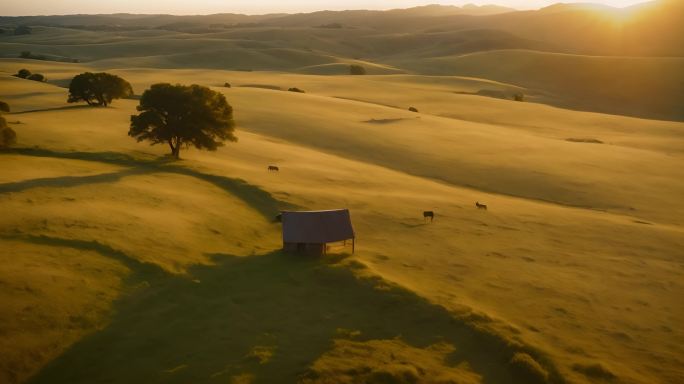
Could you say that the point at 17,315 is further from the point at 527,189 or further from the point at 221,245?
the point at 527,189

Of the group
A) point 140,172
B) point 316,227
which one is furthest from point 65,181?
point 316,227

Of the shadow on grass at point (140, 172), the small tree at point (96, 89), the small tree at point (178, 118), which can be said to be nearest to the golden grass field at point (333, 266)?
the shadow on grass at point (140, 172)

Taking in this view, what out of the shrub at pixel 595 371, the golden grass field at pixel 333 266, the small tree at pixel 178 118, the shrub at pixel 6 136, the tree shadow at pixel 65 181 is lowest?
the shrub at pixel 595 371

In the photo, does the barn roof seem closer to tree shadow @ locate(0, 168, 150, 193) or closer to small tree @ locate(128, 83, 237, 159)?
tree shadow @ locate(0, 168, 150, 193)

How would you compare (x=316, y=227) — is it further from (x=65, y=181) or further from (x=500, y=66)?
(x=500, y=66)

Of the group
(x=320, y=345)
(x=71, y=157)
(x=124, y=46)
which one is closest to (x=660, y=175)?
(x=320, y=345)

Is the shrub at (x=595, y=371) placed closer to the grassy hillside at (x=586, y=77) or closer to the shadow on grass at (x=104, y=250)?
the shadow on grass at (x=104, y=250)
